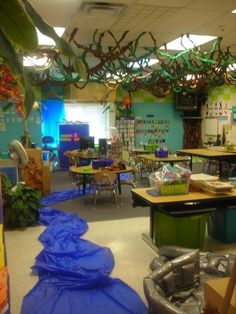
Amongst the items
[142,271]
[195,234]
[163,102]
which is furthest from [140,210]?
[163,102]

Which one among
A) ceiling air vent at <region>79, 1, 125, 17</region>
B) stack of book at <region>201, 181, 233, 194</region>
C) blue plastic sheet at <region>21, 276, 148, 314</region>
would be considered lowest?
blue plastic sheet at <region>21, 276, 148, 314</region>

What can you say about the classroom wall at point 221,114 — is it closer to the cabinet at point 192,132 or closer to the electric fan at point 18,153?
the cabinet at point 192,132

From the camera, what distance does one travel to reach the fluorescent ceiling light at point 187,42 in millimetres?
5605

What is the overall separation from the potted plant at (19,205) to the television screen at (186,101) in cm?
843

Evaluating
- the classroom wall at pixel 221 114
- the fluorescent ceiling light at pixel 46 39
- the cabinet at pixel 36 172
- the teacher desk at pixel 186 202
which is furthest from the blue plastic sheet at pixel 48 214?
the classroom wall at pixel 221 114

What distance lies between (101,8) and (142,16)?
649 millimetres

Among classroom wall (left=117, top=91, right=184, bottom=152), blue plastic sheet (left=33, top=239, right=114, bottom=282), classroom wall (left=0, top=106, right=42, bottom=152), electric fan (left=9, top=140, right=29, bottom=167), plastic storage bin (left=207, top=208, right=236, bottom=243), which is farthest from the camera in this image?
classroom wall (left=117, top=91, right=184, bottom=152)

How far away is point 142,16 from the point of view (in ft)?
14.4

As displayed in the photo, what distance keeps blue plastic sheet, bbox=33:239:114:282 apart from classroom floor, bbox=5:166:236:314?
11 cm

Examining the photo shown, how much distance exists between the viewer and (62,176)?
9.63 meters

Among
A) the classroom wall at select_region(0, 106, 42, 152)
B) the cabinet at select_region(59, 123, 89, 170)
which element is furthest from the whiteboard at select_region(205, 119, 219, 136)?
the classroom wall at select_region(0, 106, 42, 152)

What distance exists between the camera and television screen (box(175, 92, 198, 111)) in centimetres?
1238

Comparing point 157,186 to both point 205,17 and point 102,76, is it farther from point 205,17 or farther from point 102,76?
point 102,76

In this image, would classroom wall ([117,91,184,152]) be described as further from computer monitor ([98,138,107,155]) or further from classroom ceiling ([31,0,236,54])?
classroom ceiling ([31,0,236,54])
